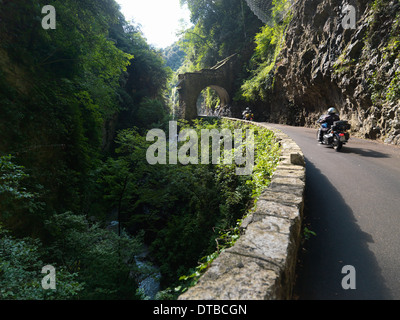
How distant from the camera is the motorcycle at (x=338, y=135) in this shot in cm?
693

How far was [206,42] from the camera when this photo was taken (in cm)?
3222

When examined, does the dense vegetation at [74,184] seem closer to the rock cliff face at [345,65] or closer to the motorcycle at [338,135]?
the motorcycle at [338,135]

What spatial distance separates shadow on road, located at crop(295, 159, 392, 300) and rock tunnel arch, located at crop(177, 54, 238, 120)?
22089mm

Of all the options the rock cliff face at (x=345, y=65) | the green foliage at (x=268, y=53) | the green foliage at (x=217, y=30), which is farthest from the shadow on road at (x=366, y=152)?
the green foliage at (x=217, y=30)

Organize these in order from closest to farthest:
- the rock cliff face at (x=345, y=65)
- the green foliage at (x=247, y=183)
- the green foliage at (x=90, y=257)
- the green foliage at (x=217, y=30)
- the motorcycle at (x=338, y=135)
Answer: the green foliage at (x=247, y=183)
the green foliage at (x=90, y=257)
the motorcycle at (x=338, y=135)
the rock cliff face at (x=345, y=65)
the green foliage at (x=217, y=30)

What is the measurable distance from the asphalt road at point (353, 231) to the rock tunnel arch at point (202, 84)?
20588 mm

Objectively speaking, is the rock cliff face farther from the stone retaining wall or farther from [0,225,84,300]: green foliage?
[0,225,84,300]: green foliage

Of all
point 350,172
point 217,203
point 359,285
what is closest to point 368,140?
point 350,172

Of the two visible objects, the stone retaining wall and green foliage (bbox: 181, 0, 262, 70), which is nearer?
the stone retaining wall

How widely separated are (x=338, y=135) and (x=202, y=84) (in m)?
20.5

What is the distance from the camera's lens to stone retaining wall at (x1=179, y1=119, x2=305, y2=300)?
1.37 meters

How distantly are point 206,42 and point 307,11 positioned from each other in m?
21.1

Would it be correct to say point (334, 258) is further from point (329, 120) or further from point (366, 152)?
point (329, 120)

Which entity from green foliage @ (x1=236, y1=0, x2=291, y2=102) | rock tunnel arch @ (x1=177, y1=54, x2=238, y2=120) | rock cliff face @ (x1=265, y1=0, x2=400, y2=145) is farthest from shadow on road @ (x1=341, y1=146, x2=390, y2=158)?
rock tunnel arch @ (x1=177, y1=54, x2=238, y2=120)
